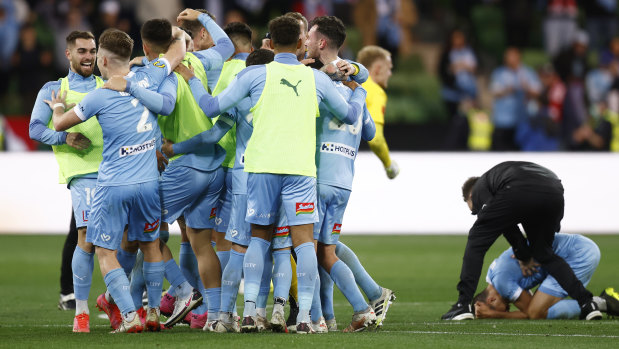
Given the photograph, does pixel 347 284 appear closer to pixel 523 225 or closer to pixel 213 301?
pixel 213 301

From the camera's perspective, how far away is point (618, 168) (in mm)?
16188

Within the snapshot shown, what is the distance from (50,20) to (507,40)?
379 inches

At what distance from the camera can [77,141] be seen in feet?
24.7

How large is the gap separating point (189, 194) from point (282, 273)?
0.96 m

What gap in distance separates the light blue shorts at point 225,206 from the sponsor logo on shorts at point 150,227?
666 millimetres

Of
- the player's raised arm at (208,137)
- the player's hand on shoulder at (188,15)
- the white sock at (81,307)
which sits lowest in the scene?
the white sock at (81,307)

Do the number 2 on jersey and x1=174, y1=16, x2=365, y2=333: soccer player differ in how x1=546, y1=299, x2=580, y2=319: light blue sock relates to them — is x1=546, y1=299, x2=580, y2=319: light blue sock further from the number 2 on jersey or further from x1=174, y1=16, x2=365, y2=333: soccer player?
the number 2 on jersey

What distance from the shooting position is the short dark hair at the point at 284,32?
23.1ft

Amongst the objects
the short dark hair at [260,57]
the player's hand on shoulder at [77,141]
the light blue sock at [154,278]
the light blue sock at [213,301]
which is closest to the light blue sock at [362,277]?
the light blue sock at [213,301]

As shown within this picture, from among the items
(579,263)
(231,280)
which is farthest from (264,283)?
(579,263)

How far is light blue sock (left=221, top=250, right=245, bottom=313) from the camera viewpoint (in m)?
7.12

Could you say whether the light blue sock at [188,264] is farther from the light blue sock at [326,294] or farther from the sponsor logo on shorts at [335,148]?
the sponsor logo on shorts at [335,148]

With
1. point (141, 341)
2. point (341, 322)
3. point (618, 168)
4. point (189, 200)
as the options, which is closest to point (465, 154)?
point (618, 168)

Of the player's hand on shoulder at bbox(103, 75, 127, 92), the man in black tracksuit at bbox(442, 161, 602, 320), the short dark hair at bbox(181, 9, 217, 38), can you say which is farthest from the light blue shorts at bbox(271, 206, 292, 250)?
the man in black tracksuit at bbox(442, 161, 602, 320)
